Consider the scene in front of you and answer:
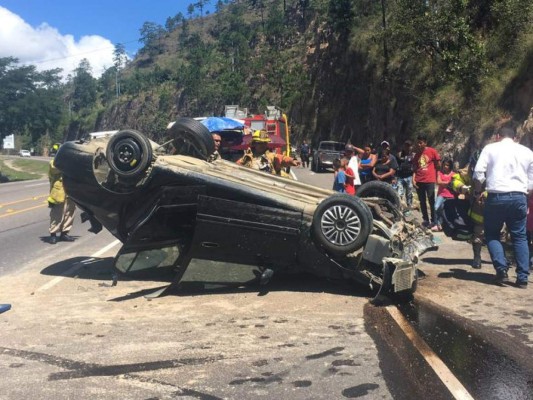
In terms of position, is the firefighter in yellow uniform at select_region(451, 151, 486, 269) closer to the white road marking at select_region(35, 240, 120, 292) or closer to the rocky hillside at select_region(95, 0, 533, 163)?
the white road marking at select_region(35, 240, 120, 292)

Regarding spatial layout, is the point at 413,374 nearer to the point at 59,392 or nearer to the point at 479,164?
the point at 59,392

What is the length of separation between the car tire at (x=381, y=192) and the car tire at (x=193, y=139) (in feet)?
6.57

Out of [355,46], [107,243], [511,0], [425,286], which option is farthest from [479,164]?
[355,46]

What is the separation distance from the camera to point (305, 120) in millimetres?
57781

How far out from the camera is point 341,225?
6043 millimetres

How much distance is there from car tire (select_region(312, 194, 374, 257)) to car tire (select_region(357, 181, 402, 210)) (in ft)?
4.21

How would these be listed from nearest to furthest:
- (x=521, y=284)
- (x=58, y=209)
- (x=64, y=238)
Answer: (x=521, y=284), (x=58, y=209), (x=64, y=238)

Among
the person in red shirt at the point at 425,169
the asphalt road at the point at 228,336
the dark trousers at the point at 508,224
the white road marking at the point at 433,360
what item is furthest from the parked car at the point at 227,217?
the person in red shirt at the point at 425,169

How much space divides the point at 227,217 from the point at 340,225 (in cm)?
121

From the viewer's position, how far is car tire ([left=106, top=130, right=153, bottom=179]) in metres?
6.59

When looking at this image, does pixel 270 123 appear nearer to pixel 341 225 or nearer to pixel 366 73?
pixel 366 73

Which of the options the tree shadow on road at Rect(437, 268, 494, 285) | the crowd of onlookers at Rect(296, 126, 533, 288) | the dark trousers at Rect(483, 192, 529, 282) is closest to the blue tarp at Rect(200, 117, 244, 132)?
the crowd of onlookers at Rect(296, 126, 533, 288)

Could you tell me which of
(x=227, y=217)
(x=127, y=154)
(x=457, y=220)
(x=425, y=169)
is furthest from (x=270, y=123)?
(x=227, y=217)

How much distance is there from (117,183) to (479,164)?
419 centimetres
